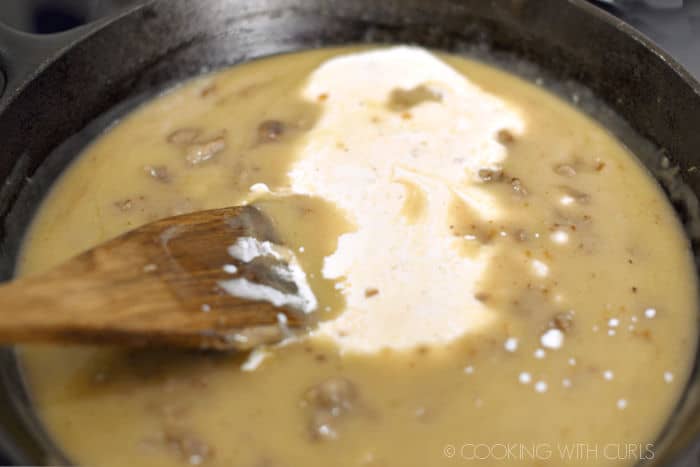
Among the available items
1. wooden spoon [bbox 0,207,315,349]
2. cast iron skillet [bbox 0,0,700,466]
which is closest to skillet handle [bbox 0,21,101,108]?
cast iron skillet [bbox 0,0,700,466]

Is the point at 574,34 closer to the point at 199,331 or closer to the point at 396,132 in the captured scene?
Answer: the point at 396,132

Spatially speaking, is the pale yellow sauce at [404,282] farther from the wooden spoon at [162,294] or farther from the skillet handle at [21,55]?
the skillet handle at [21,55]

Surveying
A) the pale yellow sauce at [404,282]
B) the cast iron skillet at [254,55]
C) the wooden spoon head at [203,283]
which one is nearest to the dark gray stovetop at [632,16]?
the cast iron skillet at [254,55]

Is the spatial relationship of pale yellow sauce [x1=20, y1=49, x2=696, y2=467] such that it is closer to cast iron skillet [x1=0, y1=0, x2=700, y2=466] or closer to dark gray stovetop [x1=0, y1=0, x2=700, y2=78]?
cast iron skillet [x1=0, y1=0, x2=700, y2=466]

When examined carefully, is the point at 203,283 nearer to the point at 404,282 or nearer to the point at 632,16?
the point at 404,282

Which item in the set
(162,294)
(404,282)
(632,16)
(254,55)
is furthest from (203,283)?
(632,16)

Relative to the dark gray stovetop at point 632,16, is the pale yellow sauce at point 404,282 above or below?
below
